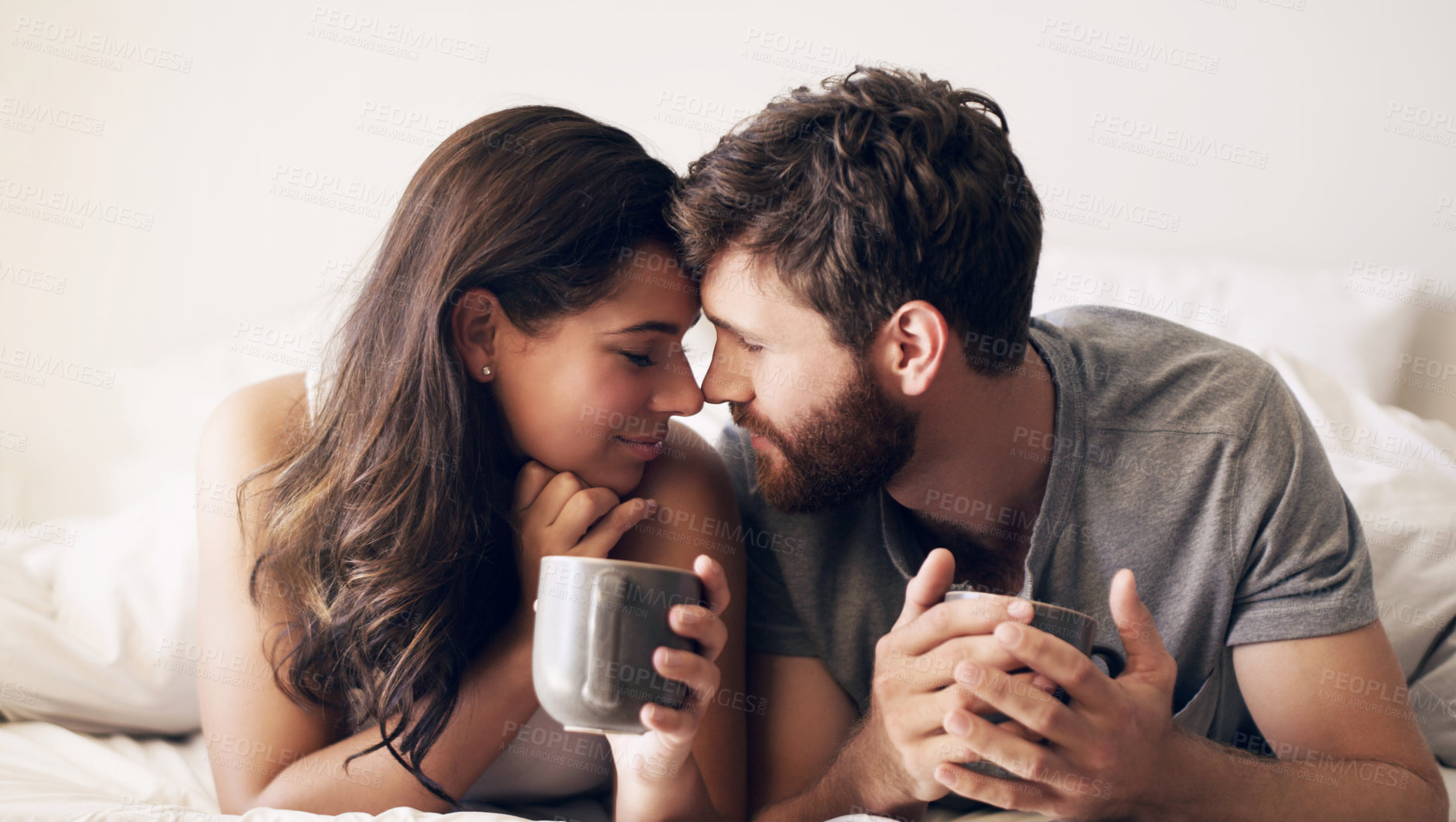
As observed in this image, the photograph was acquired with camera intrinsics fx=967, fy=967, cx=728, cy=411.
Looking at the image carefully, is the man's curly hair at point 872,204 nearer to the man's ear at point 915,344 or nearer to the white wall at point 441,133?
the man's ear at point 915,344

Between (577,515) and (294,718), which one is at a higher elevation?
(577,515)

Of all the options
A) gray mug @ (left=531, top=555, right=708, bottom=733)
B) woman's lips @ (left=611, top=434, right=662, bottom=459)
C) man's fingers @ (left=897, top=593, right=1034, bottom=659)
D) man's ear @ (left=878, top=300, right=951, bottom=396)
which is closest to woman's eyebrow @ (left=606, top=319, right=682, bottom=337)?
woman's lips @ (left=611, top=434, right=662, bottom=459)

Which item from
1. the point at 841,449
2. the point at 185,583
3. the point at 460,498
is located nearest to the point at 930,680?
the point at 841,449

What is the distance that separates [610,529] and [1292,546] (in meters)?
0.79

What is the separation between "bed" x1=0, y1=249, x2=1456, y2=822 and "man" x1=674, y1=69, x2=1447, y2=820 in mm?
315

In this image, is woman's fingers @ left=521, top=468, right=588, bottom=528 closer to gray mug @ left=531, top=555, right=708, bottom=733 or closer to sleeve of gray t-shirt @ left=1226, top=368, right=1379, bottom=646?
gray mug @ left=531, top=555, right=708, bottom=733

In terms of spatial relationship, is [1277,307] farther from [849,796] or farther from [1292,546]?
[849,796]

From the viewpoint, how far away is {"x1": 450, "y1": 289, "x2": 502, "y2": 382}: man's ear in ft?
A: 3.80

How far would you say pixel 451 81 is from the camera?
218 cm

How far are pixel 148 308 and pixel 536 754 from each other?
167cm

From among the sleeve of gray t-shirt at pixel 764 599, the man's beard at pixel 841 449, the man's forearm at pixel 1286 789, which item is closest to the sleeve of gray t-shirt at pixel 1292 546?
the man's forearm at pixel 1286 789

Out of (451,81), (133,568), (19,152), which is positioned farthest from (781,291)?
(19,152)

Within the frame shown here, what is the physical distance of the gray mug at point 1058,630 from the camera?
0.79 m

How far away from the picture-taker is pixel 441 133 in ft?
7.19
